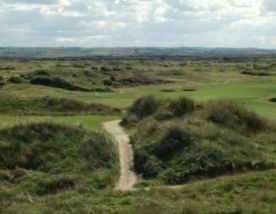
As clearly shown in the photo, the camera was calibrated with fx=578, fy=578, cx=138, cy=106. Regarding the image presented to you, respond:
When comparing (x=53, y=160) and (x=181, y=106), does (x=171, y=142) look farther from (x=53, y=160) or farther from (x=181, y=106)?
(x=181, y=106)

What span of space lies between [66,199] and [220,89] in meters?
46.6

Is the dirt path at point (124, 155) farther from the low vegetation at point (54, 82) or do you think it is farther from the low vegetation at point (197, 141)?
the low vegetation at point (54, 82)

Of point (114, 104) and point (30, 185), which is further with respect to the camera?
point (114, 104)

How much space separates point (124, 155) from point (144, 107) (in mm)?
10770

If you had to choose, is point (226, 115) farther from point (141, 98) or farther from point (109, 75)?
point (109, 75)

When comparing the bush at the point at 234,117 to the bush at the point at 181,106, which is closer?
the bush at the point at 234,117

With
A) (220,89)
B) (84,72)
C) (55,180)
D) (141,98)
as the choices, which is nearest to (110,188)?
(55,180)

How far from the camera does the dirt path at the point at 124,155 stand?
91.9ft

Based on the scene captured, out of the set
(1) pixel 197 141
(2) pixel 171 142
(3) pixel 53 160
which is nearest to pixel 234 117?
(1) pixel 197 141

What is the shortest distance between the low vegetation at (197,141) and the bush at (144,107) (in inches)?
6.3

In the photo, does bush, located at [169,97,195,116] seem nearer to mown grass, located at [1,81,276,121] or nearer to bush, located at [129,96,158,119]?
bush, located at [129,96,158,119]

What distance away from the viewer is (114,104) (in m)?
54.8

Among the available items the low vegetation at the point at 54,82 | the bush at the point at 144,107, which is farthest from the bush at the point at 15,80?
the bush at the point at 144,107

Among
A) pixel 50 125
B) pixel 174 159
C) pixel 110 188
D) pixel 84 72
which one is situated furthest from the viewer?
pixel 84 72
